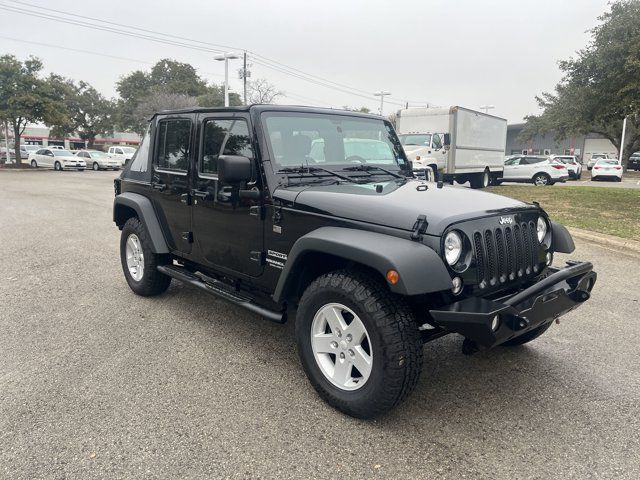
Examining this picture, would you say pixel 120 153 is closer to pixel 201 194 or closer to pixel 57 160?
pixel 57 160

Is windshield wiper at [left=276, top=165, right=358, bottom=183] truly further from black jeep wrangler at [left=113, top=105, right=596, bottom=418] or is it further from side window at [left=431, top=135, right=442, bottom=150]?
side window at [left=431, top=135, right=442, bottom=150]

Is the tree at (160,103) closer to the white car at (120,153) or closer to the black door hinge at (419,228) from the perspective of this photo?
the white car at (120,153)

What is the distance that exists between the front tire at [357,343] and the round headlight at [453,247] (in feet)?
1.24

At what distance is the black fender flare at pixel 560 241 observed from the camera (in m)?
3.60

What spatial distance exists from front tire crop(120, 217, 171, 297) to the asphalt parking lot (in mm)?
198

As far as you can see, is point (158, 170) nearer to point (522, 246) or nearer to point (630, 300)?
point (522, 246)

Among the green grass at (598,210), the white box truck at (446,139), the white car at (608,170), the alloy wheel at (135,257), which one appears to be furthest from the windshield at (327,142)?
the white car at (608,170)

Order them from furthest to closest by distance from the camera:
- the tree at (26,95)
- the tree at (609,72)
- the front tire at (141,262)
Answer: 1. the tree at (26,95)
2. the tree at (609,72)
3. the front tire at (141,262)

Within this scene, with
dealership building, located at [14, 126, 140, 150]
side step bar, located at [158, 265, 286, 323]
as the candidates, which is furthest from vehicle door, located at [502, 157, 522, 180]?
dealership building, located at [14, 126, 140, 150]

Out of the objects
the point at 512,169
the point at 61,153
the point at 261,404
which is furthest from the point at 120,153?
the point at 261,404

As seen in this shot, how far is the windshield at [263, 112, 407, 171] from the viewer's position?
12.5ft

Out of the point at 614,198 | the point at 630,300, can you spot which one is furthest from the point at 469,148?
the point at 630,300

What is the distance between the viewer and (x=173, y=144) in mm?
4746

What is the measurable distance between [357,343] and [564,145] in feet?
242
